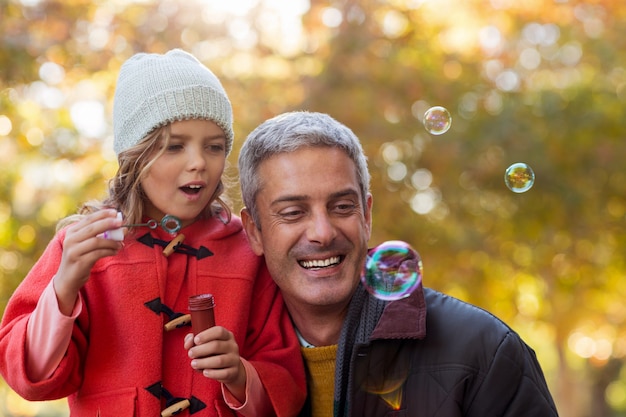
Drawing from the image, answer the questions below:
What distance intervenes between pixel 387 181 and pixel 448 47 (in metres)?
1.69

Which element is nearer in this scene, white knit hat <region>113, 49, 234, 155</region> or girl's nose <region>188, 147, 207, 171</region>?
girl's nose <region>188, 147, 207, 171</region>

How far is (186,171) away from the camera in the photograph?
10.5 feet

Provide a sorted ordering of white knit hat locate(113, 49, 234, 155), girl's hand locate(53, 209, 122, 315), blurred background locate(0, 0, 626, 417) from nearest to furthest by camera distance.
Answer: girl's hand locate(53, 209, 122, 315)
white knit hat locate(113, 49, 234, 155)
blurred background locate(0, 0, 626, 417)

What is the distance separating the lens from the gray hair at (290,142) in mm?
3281

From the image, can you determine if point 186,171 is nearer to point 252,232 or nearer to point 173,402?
point 252,232

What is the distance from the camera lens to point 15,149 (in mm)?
8367

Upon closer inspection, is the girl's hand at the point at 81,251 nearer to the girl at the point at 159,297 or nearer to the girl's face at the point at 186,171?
the girl at the point at 159,297

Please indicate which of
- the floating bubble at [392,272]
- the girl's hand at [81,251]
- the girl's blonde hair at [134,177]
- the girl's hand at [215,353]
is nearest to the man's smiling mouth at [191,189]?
the girl's blonde hair at [134,177]

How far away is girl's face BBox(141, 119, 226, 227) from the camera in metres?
3.20

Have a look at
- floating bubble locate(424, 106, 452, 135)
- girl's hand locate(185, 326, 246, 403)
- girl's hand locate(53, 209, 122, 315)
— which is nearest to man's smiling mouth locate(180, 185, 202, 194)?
girl's hand locate(53, 209, 122, 315)

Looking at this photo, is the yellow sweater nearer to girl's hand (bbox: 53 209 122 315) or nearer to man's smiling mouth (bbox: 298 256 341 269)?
man's smiling mouth (bbox: 298 256 341 269)

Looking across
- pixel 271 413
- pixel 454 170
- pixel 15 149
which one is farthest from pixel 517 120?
pixel 271 413

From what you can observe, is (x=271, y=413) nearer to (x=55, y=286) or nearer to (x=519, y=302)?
(x=55, y=286)

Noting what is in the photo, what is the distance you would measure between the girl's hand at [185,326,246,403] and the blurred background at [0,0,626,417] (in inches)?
185
